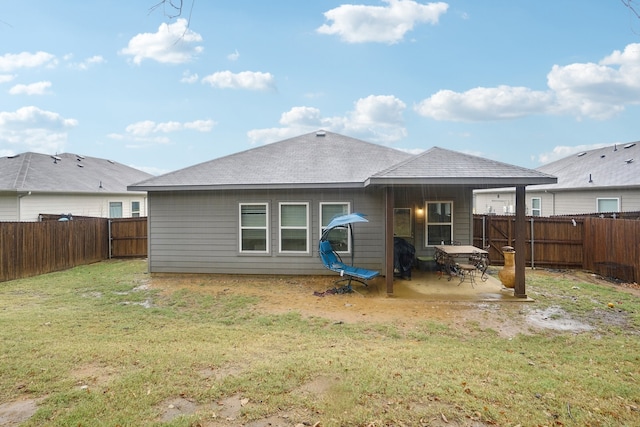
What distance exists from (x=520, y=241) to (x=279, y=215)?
618 centimetres

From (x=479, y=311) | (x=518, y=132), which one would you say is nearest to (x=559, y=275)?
(x=479, y=311)

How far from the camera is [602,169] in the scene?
57.4ft

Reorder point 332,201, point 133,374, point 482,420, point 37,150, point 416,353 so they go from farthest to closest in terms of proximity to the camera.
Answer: point 37,150, point 332,201, point 416,353, point 133,374, point 482,420

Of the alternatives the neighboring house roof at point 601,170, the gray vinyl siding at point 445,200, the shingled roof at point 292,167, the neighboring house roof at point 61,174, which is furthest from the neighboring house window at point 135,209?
the neighboring house roof at point 601,170

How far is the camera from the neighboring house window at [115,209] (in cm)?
1885

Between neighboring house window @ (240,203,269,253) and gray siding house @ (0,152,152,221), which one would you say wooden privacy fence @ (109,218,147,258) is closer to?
gray siding house @ (0,152,152,221)

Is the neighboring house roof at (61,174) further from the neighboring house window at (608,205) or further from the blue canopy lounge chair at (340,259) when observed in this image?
the neighboring house window at (608,205)

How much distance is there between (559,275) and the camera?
418 inches

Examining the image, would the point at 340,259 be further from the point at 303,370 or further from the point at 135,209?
the point at 135,209

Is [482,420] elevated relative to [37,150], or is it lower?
lower

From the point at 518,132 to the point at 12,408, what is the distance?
18.1 m

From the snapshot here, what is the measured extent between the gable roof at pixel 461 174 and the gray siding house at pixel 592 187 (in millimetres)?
9595

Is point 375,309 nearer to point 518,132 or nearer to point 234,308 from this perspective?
point 234,308

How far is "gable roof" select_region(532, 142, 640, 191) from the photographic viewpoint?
51.4 feet
